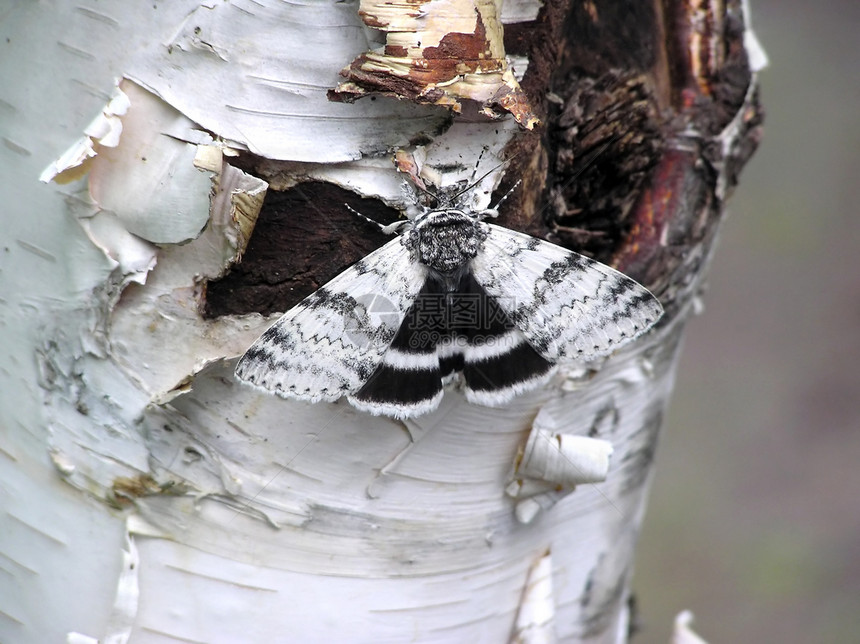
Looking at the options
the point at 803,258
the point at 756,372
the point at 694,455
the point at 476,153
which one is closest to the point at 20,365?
the point at 476,153

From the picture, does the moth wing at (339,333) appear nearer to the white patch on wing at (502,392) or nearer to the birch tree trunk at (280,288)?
the birch tree trunk at (280,288)

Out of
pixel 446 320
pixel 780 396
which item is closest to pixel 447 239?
pixel 446 320

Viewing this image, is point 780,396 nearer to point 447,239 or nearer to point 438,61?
point 447,239

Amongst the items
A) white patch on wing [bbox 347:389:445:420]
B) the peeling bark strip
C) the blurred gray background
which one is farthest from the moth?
the blurred gray background

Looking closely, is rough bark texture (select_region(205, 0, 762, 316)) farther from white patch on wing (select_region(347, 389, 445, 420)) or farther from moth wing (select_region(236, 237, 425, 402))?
white patch on wing (select_region(347, 389, 445, 420))

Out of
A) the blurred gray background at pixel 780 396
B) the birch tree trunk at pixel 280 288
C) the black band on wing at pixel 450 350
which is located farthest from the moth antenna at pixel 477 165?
the blurred gray background at pixel 780 396

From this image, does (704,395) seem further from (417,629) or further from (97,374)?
(97,374)
